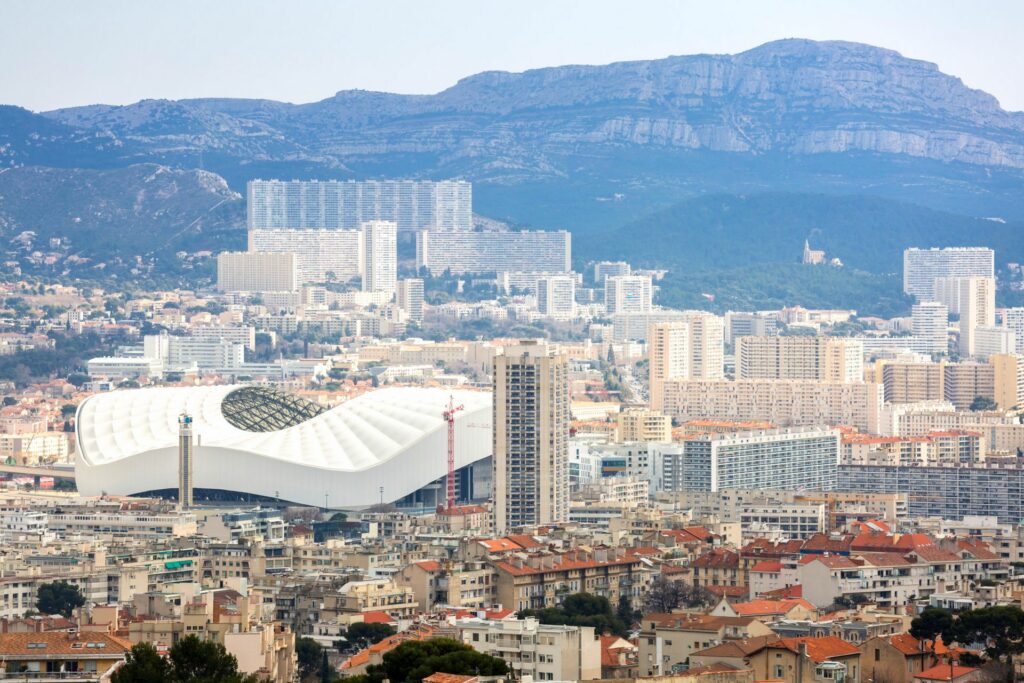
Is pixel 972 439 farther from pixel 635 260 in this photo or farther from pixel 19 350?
pixel 635 260

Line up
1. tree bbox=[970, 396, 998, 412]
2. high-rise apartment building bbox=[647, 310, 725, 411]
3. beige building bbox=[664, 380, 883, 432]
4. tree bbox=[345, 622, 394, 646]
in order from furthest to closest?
1. high-rise apartment building bbox=[647, 310, 725, 411]
2. tree bbox=[970, 396, 998, 412]
3. beige building bbox=[664, 380, 883, 432]
4. tree bbox=[345, 622, 394, 646]

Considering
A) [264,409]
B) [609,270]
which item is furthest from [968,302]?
[264,409]

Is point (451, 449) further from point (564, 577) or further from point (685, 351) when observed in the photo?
point (685, 351)

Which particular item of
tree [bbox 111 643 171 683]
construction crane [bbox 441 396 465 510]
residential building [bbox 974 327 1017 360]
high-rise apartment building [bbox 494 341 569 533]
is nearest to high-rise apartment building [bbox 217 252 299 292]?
residential building [bbox 974 327 1017 360]

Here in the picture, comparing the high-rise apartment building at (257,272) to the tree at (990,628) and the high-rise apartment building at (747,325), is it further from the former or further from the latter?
the tree at (990,628)

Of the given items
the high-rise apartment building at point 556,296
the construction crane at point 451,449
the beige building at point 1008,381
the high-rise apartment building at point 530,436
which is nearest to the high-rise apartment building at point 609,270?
the high-rise apartment building at point 556,296

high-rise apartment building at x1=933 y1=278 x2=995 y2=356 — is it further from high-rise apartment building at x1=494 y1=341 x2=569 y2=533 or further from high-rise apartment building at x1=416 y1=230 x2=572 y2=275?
high-rise apartment building at x1=494 y1=341 x2=569 y2=533
